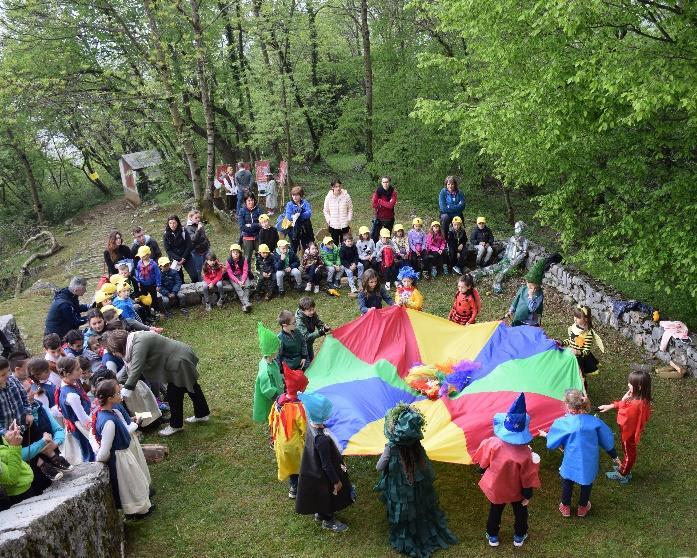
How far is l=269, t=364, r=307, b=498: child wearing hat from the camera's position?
5.36m

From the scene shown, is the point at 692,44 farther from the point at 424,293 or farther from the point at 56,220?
the point at 56,220

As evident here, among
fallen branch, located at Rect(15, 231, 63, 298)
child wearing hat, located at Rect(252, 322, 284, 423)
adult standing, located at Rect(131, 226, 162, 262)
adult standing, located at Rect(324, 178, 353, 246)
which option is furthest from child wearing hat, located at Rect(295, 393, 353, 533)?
fallen branch, located at Rect(15, 231, 63, 298)

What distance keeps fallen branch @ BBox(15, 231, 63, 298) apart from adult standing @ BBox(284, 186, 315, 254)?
9.42 m

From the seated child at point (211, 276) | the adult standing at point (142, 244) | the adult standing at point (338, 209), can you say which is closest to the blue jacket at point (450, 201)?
the adult standing at point (338, 209)

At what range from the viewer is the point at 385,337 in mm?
7188

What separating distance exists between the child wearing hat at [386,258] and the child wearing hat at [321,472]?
6068 mm

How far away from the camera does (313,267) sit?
1112 cm

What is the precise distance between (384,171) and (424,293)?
629 cm

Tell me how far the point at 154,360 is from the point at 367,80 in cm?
1302

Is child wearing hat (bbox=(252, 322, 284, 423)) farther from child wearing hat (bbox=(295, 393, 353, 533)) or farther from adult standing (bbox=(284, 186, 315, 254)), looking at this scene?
adult standing (bbox=(284, 186, 315, 254))

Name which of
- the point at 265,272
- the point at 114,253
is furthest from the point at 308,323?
the point at 114,253

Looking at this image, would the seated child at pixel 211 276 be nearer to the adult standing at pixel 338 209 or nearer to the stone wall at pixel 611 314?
the adult standing at pixel 338 209

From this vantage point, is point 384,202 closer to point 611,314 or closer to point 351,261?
point 351,261

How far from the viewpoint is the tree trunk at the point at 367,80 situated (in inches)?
662
